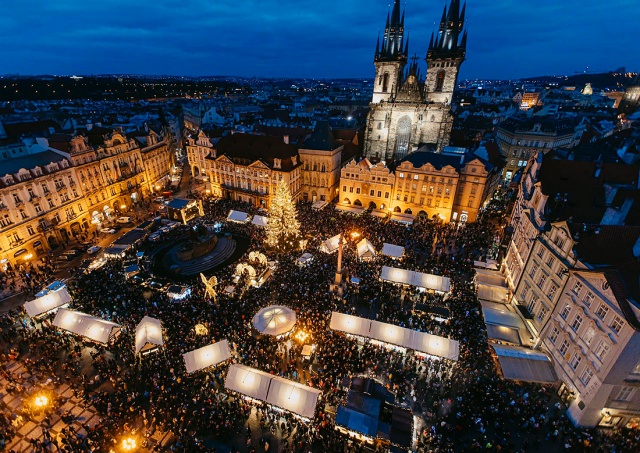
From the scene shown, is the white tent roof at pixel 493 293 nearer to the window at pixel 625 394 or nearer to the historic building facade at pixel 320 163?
the window at pixel 625 394

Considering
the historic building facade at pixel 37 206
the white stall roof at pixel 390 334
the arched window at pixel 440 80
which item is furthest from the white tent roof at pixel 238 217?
the arched window at pixel 440 80

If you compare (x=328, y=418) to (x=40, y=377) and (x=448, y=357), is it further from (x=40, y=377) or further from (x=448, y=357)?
Result: (x=40, y=377)

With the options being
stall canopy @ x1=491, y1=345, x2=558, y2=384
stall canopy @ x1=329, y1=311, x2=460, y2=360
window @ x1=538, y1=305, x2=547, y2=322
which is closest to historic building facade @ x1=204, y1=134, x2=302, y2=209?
stall canopy @ x1=329, y1=311, x2=460, y2=360

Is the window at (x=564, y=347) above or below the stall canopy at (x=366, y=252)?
above

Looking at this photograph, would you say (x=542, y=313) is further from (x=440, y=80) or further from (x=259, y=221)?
(x=440, y=80)

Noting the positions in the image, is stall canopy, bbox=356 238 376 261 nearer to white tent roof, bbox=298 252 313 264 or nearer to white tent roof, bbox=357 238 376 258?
white tent roof, bbox=357 238 376 258
